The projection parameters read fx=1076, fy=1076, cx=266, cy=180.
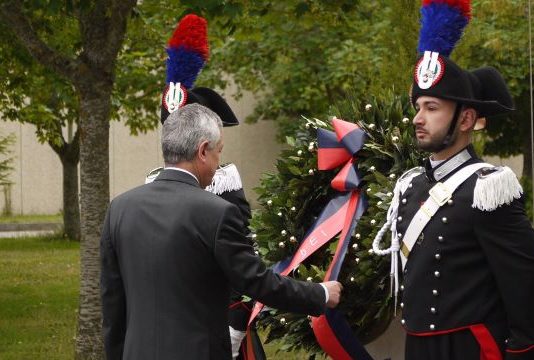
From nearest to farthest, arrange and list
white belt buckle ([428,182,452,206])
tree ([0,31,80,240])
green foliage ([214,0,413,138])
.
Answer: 1. white belt buckle ([428,182,452,206])
2. tree ([0,31,80,240])
3. green foliage ([214,0,413,138])

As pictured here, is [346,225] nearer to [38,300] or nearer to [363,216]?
[363,216]

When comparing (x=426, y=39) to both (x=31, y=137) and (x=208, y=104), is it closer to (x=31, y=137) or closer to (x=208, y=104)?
(x=208, y=104)

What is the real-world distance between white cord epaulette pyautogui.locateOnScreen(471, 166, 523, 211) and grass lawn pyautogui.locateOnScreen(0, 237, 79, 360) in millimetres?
6474

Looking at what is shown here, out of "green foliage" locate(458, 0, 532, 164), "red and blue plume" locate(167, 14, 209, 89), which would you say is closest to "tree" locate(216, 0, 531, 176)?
"green foliage" locate(458, 0, 532, 164)

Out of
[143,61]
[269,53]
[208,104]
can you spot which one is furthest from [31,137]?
[208,104]

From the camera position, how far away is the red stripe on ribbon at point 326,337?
497cm

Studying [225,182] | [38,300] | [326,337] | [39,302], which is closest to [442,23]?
[326,337]

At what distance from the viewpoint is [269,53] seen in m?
21.6

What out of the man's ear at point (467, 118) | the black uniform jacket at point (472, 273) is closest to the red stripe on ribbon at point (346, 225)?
the black uniform jacket at point (472, 273)

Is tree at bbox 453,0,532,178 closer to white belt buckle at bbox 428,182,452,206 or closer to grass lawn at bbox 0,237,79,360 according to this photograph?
grass lawn at bbox 0,237,79,360

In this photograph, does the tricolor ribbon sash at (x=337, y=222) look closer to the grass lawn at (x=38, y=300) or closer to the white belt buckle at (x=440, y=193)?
the white belt buckle at (x=440, y=193)

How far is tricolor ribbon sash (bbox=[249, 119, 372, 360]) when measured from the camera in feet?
16.3

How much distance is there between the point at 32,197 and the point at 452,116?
3011cm

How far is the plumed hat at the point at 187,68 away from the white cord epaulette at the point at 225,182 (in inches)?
11.2
